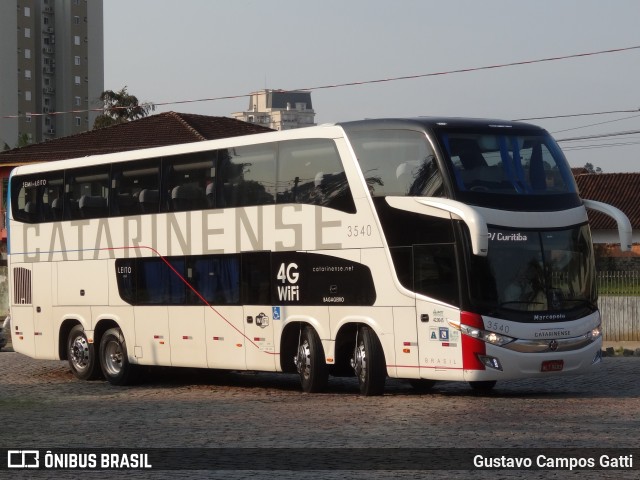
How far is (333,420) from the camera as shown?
16016 mm

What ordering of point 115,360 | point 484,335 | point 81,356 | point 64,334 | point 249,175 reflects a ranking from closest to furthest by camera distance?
point 484,335 → point 249,175 → point 115,360 → point 81,356 → point 64,334

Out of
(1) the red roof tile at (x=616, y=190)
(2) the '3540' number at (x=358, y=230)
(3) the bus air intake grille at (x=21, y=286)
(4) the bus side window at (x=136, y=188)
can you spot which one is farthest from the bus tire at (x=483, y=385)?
(1) the red roof tile at (x=616, y=190)

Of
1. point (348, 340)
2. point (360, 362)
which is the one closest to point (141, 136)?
point (348, 340)

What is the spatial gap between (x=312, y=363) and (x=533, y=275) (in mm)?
3902

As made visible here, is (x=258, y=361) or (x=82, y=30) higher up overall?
(x=82, y=30)

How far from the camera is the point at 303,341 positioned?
21266 millimetres

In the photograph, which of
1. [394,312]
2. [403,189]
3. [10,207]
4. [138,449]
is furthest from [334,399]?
[10,207]

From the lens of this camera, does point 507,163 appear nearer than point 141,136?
Yes

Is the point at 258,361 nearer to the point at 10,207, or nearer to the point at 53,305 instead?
the point at 53,305

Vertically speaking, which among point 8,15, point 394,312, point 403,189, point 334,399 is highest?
point 8,15

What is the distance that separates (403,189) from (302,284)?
2686 millimetres

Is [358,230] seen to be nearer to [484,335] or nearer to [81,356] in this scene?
[484,335]

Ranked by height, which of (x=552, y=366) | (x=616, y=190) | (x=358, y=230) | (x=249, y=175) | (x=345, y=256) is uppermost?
(x=616, y=190)

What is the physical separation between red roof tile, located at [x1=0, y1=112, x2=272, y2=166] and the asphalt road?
3095 cm
